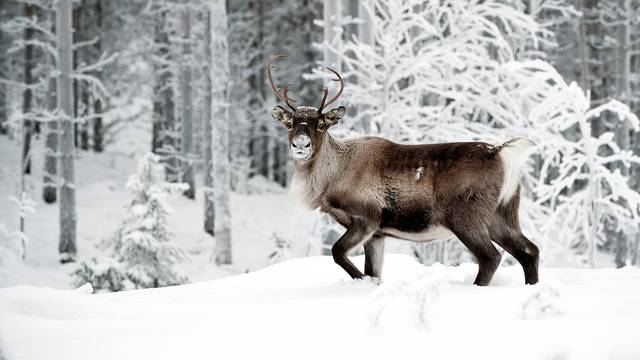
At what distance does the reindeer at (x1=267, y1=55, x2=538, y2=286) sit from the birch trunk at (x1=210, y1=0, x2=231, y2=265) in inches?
499

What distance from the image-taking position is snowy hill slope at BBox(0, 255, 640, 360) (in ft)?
10.0

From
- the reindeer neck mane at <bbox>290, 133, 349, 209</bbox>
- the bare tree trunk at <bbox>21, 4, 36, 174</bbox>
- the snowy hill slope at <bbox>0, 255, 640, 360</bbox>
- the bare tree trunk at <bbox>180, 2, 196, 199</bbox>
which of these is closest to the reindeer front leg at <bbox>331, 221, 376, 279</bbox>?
the reindeer neck mane at <bbox>290, 133, 349, 209</bbox>

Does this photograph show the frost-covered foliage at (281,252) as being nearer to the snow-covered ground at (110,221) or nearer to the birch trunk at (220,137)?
the snow-covered ground at (110,221)

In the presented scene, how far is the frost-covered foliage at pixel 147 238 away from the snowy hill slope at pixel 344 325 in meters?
9.91

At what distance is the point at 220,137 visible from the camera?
60.4ft

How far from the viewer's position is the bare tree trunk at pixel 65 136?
17.7 metres

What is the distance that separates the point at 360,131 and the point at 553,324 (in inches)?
339

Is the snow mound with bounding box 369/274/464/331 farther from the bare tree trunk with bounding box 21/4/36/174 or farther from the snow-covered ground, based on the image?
the bare tree trunk with bounding box 21/4/36/174

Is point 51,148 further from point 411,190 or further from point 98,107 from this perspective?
point 411,190

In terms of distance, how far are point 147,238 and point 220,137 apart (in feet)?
16.4

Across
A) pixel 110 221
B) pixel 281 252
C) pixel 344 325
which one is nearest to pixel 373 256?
pixel 344 325

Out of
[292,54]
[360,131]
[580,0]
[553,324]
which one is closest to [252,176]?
[292,54]

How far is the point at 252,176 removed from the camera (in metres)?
33.5

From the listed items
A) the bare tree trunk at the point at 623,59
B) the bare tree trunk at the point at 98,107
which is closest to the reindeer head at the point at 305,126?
the bare tree trunk at the point at 623,59
